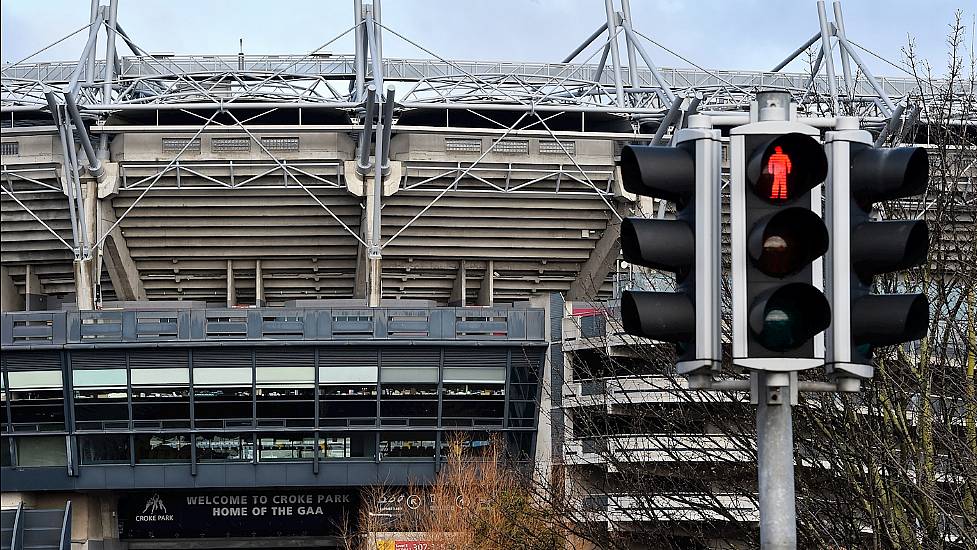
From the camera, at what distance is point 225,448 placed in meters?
59.0

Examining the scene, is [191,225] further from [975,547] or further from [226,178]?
[975,547]

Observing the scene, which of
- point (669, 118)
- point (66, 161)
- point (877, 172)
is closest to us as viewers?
point (877, 172)

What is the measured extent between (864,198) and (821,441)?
895 centimetres

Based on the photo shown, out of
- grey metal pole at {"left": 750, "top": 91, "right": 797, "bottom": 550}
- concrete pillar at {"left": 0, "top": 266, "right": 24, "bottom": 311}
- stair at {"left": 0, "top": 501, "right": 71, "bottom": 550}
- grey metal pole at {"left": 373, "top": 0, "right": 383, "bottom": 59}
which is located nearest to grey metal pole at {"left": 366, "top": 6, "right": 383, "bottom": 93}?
grey metal pole at {"left": 373, "top": 0, "right": 383, "bottom": 59}

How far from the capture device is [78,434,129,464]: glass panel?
5881 centimetres

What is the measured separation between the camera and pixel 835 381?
5.99 metres

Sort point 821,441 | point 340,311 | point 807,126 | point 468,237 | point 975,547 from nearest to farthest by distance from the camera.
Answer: point 807,126
point 975,547
point 821,441
point 340,311
point 468,237

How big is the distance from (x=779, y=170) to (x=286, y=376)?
54761 mm

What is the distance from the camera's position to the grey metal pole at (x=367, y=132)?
53906 mm

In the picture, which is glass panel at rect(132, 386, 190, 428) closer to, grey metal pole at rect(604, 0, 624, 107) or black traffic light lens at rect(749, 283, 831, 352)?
grey metal pole at rect(604, 0, 624, 107)

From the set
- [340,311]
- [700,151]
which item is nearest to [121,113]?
[340,311]

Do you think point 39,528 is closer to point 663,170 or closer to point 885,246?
point 663,170

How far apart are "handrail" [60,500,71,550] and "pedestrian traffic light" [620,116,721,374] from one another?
51946 mm

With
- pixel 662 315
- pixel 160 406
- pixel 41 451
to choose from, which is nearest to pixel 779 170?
pixel 662 315
